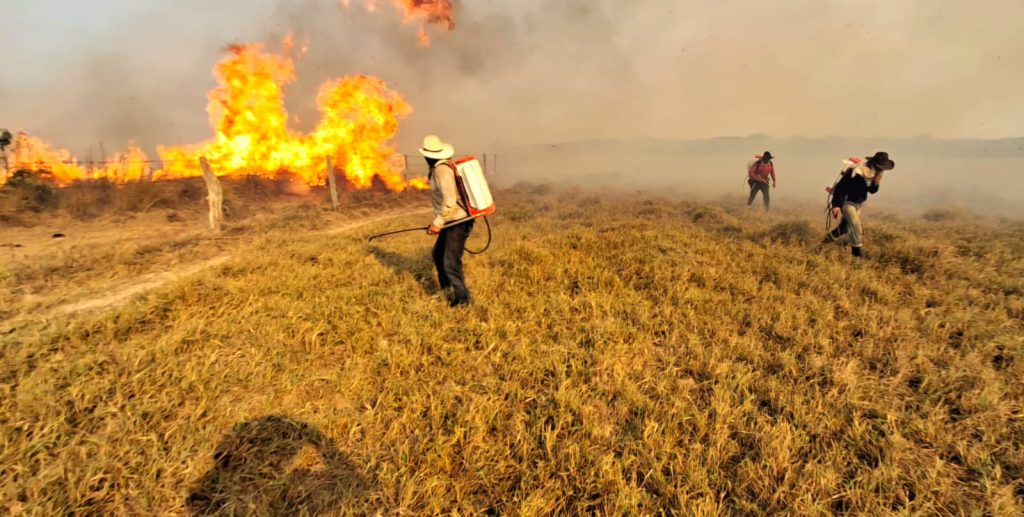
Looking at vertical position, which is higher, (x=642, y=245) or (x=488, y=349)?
(x=642, y=245)

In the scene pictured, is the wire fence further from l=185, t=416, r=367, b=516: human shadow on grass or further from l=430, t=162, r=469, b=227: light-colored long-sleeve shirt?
l=185, t=416, r=367, b=516: human shadow on grass

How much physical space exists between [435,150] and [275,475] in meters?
3.66

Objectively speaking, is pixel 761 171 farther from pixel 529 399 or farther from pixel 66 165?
pixel 66 165

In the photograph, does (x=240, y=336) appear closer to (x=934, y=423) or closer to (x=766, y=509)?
(x=766, y=509)

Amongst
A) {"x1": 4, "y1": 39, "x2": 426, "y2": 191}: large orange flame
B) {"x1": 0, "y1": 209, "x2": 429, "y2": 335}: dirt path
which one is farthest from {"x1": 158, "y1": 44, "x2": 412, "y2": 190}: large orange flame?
{"x1": 0, "y1": 209, "x2": 429, "y2": 335}: dirt path

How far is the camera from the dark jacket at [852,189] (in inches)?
279

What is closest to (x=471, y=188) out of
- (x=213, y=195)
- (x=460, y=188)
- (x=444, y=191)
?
(x=460, y=188)

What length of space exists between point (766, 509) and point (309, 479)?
105 inches

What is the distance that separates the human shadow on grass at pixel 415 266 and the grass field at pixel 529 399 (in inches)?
8.8

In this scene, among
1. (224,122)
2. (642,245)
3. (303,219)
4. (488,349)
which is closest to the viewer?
(488,349)

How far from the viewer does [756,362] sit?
→ 3680 millimetres

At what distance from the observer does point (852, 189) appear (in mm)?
7121

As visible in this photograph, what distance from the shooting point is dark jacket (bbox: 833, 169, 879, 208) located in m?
7.08

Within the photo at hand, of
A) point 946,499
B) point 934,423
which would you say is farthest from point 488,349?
point 934,423
